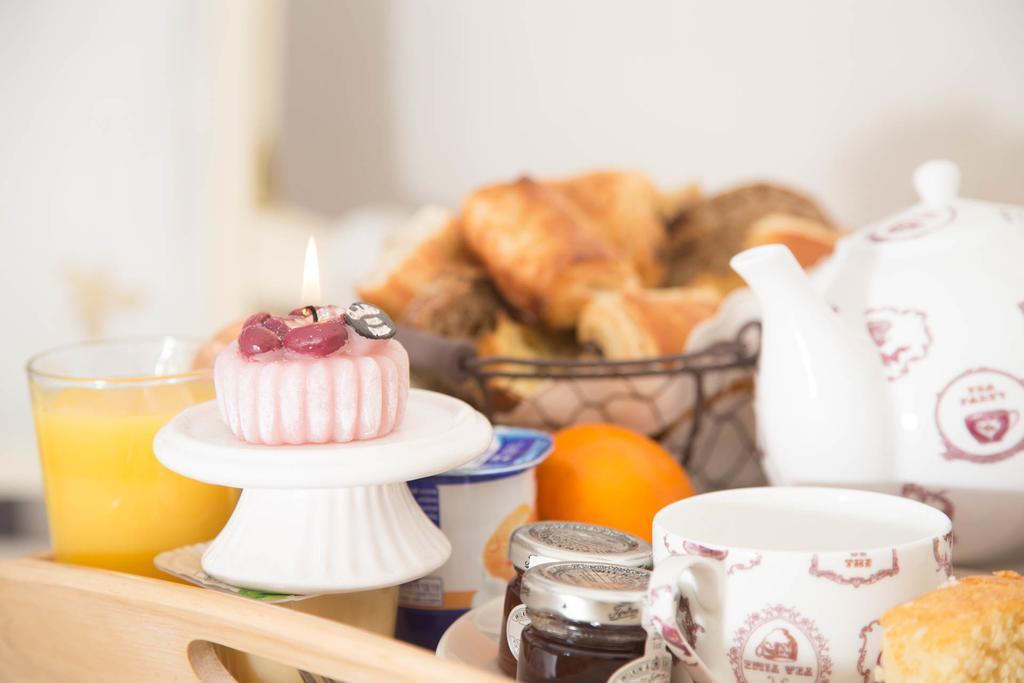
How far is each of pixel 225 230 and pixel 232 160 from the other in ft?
0.28

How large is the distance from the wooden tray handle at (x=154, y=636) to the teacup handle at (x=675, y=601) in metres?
0.06

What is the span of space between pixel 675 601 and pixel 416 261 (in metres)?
0.45

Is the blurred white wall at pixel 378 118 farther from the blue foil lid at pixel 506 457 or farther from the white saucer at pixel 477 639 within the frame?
the white saucer at pixel 477 639

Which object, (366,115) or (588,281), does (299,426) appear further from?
(366,115)

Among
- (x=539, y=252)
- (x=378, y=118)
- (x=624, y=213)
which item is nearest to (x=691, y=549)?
(x=539, y=252)

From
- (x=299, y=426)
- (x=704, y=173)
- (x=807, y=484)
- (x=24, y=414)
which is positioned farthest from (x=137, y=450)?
(x=24, y=414)

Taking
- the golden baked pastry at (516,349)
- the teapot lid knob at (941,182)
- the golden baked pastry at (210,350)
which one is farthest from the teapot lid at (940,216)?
the golden baked pastry at (210,350)

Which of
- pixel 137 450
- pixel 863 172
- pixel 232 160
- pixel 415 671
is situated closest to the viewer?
pixel 415 671

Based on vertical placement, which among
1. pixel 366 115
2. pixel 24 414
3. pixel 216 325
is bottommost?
pixel 24 414

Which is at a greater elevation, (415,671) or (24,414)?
(415,671)

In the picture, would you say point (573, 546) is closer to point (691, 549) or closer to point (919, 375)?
point (691, 549)

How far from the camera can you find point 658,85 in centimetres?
112

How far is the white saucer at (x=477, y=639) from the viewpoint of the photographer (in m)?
0.43

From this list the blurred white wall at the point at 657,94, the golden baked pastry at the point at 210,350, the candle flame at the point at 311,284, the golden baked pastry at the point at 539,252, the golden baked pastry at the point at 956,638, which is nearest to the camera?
the golden baked pastry at the point at 956,638
